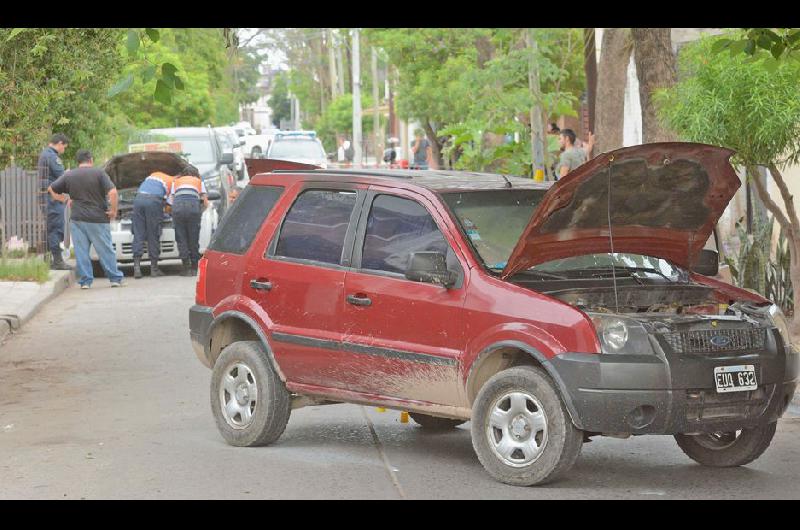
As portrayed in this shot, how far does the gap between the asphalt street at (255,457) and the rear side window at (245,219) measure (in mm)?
1243

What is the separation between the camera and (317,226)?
9.20 metres

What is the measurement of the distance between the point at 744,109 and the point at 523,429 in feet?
18.3

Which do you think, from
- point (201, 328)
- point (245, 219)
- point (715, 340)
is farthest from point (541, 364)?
point (201, 328)

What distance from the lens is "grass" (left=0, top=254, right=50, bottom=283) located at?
2033cm

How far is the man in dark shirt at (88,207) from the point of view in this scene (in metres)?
20.0

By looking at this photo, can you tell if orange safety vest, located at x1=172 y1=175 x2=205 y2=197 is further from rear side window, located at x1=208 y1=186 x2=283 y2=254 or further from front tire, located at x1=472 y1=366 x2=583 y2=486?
front tire, located at x1=472 y1=366 x2=583 y2=486

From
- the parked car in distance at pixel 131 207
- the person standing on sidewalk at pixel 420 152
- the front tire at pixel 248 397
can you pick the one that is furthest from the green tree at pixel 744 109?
the person standing on sidewalk at pixel 420 152

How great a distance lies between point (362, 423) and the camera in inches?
405

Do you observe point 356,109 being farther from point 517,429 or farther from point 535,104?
point 517,429

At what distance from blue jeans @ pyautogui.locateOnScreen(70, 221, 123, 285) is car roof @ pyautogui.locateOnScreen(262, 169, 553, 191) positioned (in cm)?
1133

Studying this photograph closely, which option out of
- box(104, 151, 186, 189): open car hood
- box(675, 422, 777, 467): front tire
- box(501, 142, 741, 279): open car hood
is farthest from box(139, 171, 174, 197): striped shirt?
box(675, 422, 777, 467): front tire
